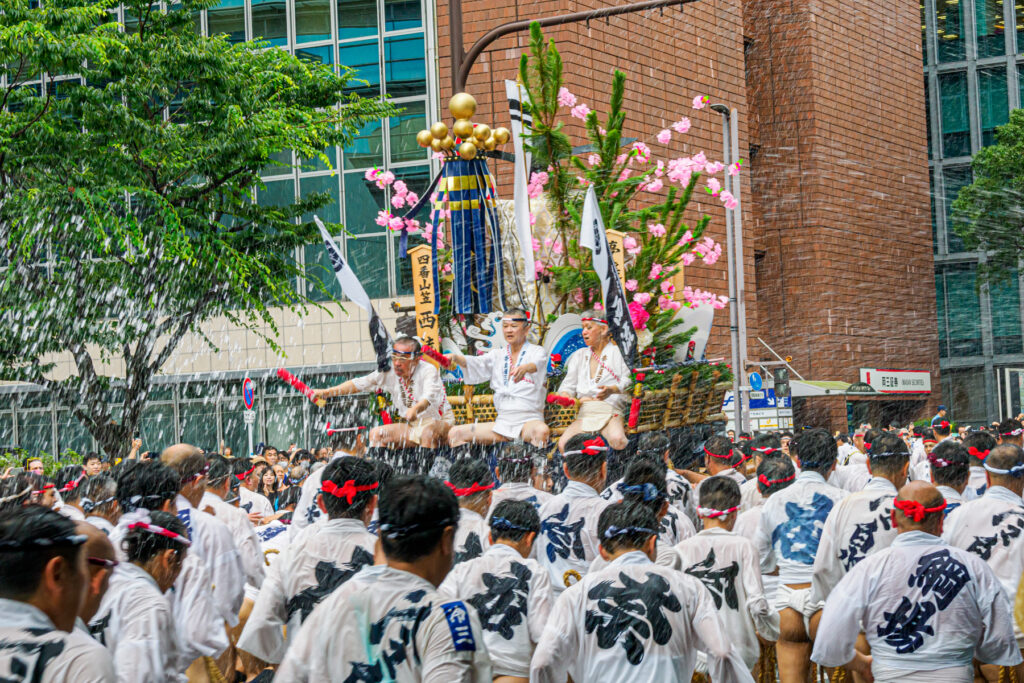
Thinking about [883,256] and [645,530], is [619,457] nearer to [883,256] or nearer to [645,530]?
[645,530]

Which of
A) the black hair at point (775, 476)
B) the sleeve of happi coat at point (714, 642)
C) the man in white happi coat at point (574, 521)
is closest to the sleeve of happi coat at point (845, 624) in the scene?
the sleeve of happi coat at point (714, 642)

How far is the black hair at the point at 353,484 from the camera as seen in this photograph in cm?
508

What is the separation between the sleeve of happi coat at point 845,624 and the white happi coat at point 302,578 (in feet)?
6.38

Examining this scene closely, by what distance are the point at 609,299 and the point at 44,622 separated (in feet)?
24.4

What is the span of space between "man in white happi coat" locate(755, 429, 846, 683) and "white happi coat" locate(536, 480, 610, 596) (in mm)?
1232

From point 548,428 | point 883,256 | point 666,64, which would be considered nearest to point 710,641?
point 548,428

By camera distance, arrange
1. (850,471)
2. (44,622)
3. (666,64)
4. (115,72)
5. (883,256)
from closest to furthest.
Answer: (44,622) → (850,471) → (115,72) → (666,64) → (883,256)

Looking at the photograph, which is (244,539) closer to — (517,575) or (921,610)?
(517,575)

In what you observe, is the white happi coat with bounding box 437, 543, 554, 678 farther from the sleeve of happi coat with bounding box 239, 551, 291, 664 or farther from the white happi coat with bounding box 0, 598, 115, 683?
the white happi coat with bounding box 0, 598, 115, 683

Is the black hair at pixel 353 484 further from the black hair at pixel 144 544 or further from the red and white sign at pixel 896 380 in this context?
the red and white sign at pixel 896 380

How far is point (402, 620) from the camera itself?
353 cm

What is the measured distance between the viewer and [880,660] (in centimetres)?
523

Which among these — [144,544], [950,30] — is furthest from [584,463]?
[950,30]

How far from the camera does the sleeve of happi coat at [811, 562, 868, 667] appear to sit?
16.9 feet
